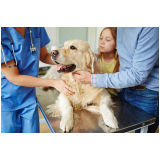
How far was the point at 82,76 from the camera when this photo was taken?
0.99 metres

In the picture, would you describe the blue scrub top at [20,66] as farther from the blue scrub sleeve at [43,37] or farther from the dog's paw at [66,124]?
the dog's paw at [66,124]

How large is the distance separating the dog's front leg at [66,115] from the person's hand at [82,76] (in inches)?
7.7

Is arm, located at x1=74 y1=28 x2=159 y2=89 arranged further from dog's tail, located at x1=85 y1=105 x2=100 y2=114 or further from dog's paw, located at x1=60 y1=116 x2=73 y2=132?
dog's paw, located at x1=60 y1=116 x2=73 y2=132

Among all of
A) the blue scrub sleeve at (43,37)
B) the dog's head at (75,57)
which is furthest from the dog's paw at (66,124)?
the blue scrub sleeve at (43,37)

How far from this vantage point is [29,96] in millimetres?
1106

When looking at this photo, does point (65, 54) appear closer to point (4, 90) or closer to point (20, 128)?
point (4, 90)

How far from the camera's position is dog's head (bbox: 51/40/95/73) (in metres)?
0.96

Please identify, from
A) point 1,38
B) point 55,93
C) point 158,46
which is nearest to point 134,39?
point 158,46

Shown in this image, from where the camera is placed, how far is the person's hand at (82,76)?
38.6 inches

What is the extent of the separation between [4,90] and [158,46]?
112 centimetres

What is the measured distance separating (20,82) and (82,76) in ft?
1.47

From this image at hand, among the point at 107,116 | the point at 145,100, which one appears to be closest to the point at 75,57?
the point at 107,116

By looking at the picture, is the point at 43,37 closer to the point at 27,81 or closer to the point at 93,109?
the point at 27,81

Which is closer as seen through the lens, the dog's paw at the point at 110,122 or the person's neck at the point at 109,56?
the dog's paw at the point at 110,122
